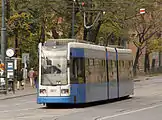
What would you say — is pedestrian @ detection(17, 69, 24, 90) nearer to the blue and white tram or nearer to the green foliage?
the green foliage

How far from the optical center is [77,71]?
23578 millimetres

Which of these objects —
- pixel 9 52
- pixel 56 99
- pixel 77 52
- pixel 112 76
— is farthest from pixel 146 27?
pixel 56 99

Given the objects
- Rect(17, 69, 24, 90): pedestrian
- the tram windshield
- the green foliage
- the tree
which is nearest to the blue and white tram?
the tram windshield

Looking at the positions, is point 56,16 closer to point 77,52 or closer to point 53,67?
point 77,52

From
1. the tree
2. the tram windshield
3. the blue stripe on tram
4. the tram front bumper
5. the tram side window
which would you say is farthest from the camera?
the tree

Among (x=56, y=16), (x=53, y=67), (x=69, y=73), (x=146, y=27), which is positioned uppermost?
(x=56, y=16)

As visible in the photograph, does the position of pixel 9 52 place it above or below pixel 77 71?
above

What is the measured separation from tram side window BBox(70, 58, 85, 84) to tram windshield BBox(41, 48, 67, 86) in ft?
1.14

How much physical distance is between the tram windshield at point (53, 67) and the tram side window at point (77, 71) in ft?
1.14

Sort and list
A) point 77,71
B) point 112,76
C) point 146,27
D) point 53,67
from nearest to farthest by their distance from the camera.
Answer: point 53,67 → point 77,71 → point 112,76 → point 146,27

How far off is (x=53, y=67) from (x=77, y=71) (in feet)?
3.73

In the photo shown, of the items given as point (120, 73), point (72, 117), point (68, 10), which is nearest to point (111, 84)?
point (120, 73)

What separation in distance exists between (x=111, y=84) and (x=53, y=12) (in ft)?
80.2

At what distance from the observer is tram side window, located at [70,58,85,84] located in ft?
76.4
